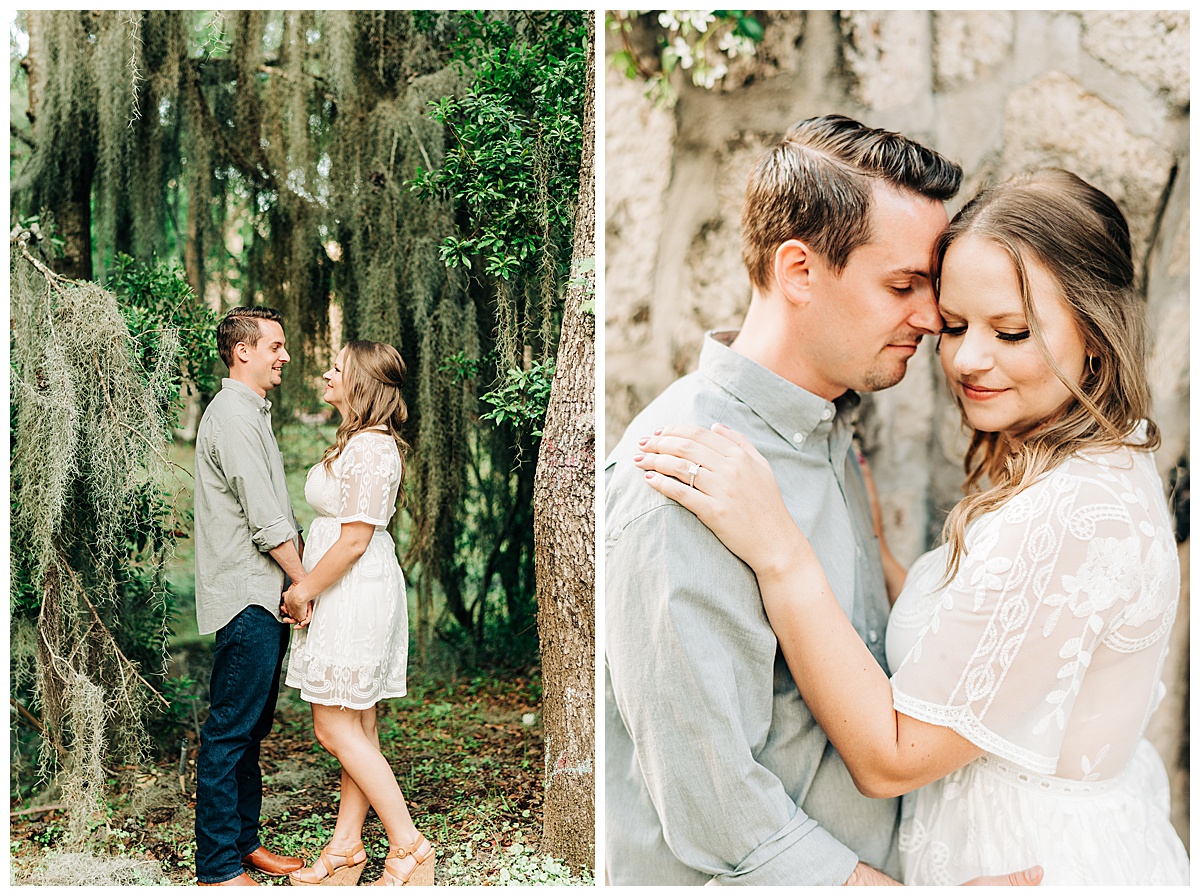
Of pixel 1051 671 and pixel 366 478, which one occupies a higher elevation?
pixel 366 478

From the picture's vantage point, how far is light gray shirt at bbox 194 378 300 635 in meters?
2.13

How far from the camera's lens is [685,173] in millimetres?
2219

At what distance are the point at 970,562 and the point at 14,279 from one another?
8.00 ft

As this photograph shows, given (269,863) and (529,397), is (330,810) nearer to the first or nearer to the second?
(269,863)

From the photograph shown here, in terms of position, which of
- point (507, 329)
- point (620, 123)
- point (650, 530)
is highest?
point (620, 123)

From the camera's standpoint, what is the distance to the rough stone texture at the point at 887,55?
2146 mm

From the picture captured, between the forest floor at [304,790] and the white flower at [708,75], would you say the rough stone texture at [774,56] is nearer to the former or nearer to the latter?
the white flower at [708,75]

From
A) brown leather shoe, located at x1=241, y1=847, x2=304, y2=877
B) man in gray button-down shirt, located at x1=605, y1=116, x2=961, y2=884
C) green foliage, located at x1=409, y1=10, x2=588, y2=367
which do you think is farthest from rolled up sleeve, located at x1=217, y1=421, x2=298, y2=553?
man in gray button-down shirt, located at x1=605, y1=116, x2=961, y2=884

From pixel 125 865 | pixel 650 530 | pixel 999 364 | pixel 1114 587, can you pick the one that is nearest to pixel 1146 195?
pixel 999 364

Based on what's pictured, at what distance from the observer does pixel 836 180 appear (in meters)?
1.73

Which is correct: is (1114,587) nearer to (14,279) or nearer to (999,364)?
(999,364)

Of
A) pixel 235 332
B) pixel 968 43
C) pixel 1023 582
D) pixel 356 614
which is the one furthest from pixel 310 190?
pixel 1023 582

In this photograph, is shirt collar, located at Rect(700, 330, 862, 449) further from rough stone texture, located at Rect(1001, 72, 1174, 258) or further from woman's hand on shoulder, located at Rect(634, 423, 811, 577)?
rough stone texture, located at Rect(1001, 72, 1174, 258)

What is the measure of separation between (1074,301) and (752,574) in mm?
825
